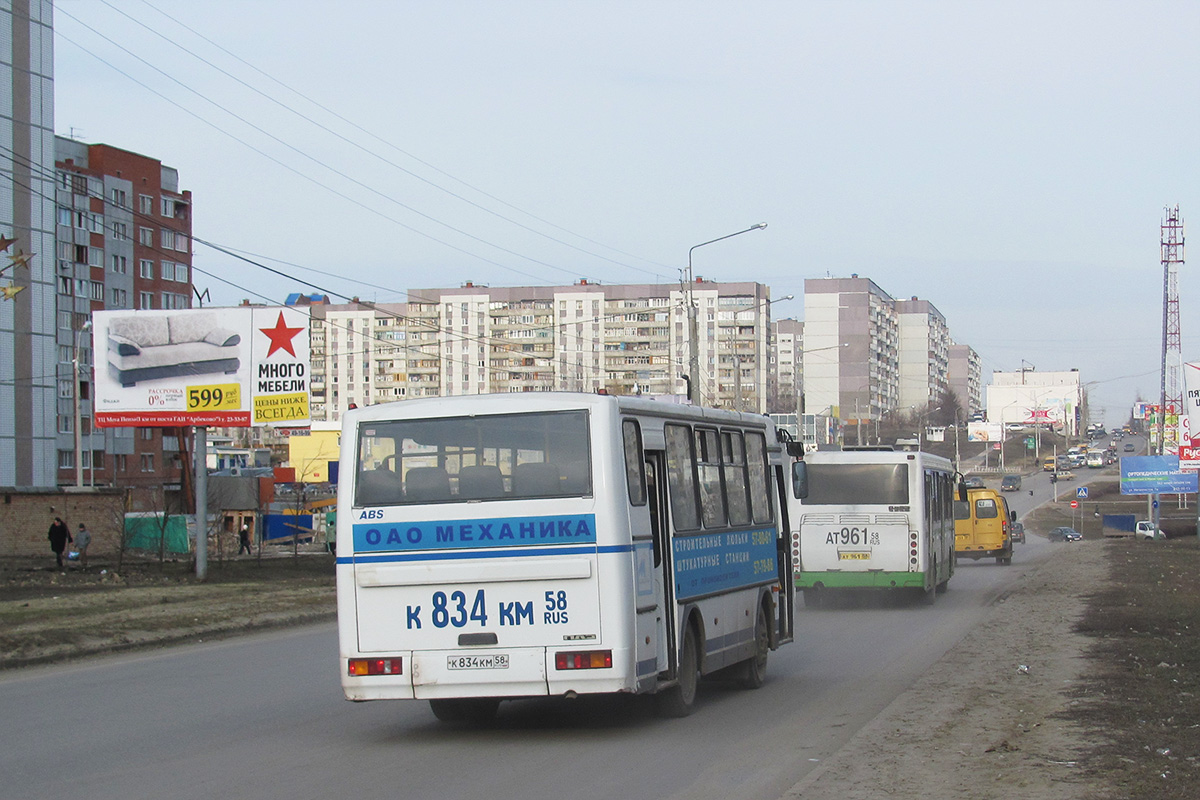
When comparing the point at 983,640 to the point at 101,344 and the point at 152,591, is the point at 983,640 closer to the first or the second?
the point at 152,591

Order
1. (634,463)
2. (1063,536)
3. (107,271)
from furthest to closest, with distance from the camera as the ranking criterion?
(107,271), (1063,536), (634,463)

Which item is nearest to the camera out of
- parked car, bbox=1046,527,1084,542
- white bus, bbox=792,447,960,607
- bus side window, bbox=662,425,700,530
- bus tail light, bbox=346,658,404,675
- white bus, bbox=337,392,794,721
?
white bus, bbox=337,392,794,721

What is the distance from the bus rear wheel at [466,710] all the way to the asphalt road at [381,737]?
0.51 feet

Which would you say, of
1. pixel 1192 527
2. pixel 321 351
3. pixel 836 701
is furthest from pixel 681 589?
pixel 321 351

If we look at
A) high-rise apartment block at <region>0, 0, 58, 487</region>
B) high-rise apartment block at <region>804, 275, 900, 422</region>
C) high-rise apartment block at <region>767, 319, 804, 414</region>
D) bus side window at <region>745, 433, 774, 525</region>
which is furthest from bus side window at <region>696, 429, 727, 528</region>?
high-rise apartment block at <region>804, 275, 900, 422</region>

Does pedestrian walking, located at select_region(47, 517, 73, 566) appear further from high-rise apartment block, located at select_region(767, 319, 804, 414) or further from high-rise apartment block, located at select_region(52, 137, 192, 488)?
high-rise apartment block, located at select_region(767, 319, 804, 414)

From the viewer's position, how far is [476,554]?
1062cm

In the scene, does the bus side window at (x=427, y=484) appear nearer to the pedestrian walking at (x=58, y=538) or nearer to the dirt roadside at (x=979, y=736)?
the dirt roadside at (x=979, y=736)

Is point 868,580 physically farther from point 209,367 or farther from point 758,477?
point 209,367

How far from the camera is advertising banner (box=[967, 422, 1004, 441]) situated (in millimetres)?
156000

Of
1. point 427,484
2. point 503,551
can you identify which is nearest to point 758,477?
point 503,551

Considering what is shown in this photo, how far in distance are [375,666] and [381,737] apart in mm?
689

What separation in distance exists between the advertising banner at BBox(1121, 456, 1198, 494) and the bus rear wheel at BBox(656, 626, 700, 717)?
58572 mm

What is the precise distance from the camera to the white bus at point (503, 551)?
10.5m
